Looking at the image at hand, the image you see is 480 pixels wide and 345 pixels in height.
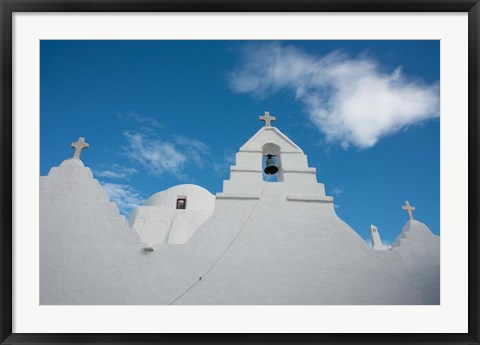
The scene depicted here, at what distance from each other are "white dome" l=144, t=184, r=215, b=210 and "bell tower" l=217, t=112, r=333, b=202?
351 inches

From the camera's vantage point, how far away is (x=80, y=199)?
791cm

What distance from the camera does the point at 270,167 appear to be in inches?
373

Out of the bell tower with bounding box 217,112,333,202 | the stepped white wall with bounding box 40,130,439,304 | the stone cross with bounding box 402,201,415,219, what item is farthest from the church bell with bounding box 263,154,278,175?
the stone cross with bounding box 402,201,415,219

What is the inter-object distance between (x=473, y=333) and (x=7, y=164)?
6.24m

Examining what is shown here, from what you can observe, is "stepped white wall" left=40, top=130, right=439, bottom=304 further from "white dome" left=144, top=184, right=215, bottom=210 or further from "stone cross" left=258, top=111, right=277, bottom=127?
"white dome" left=144, top=184, right=215, bottom=210

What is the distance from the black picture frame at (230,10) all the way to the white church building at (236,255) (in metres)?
2.29

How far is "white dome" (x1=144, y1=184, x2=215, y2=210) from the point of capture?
17.9m

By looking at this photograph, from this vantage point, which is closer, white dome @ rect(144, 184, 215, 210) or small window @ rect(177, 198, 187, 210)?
small window @ rect(177, 198, 187, 210)

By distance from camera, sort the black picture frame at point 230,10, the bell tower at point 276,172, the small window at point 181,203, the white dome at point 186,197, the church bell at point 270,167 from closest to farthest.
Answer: the black picture frame at point 230,10, the bell tower at point 276,172, the church bell at point 270,167, the small window at point 181,203, the white dome at point 186,197

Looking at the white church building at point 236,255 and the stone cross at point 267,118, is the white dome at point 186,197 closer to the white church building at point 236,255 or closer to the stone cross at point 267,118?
the stone cross at point 267,118

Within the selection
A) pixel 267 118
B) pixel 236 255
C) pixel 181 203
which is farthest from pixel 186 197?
pixel 236 255

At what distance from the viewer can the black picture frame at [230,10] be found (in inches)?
177

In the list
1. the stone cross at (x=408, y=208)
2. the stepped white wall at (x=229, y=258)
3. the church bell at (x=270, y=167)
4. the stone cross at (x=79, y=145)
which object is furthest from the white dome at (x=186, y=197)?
the stone cross at (x=408, y=208)

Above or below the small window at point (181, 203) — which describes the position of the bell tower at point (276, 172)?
below
